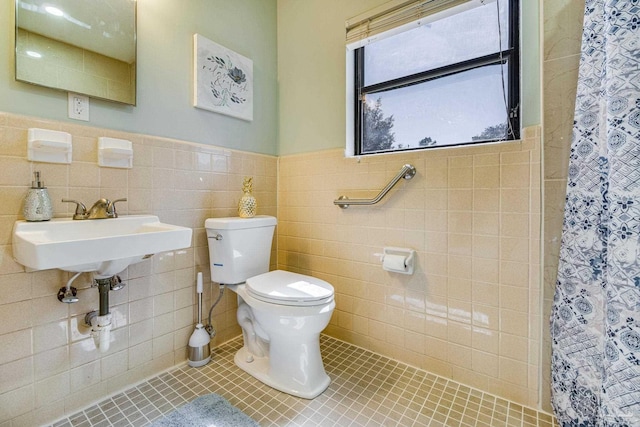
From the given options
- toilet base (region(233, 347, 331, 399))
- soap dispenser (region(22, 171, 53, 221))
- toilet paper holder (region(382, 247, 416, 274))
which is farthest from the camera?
toilet paper holder (region(382, 247, 416, 274))

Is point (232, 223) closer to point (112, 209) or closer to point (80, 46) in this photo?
point (112, 209)

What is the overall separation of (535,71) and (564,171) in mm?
437

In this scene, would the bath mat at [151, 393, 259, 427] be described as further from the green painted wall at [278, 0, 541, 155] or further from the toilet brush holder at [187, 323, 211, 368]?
the green painted wall at [278, 0, 541, 155]

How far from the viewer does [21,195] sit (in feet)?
3.55

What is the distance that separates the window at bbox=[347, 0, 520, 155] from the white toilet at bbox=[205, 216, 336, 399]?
822mm

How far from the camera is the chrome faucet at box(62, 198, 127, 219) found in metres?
1.18

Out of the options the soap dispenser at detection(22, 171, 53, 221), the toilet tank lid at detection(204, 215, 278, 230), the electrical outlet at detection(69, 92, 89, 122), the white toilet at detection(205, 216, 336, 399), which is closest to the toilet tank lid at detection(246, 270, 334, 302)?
the white toilet at detection(205, 216, 336, 399)

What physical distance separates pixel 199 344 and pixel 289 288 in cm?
64

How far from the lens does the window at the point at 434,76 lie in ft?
4.46

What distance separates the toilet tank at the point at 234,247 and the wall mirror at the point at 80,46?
715mm

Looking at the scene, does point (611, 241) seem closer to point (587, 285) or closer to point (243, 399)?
point (587, 285)

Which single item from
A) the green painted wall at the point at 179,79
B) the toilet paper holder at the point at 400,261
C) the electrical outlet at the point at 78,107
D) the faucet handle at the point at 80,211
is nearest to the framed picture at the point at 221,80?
the green painted wall at the point at 179,79

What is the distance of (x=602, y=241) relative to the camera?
0.95 m

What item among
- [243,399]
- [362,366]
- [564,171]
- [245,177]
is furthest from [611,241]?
[245,177]
